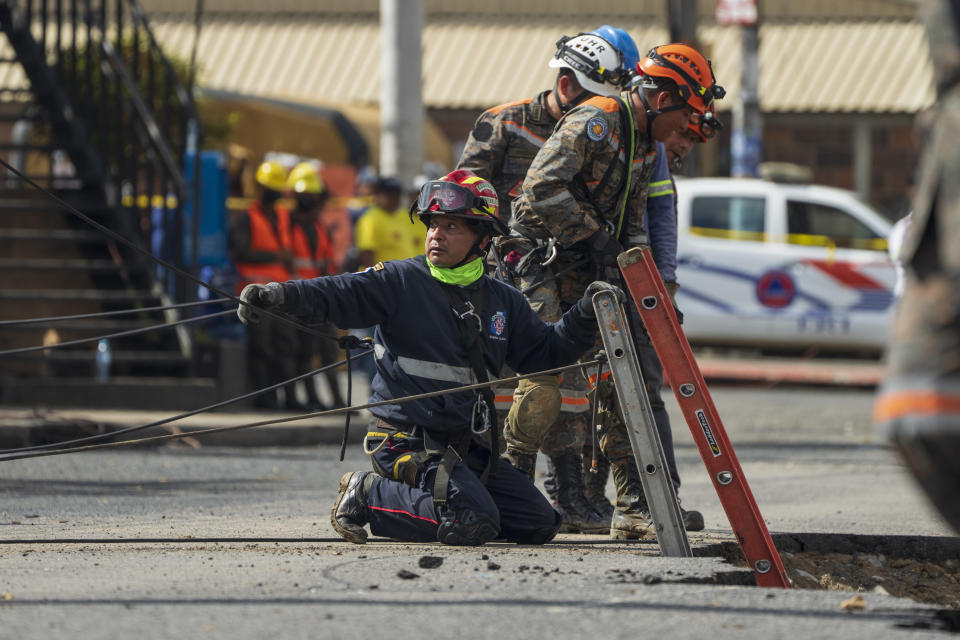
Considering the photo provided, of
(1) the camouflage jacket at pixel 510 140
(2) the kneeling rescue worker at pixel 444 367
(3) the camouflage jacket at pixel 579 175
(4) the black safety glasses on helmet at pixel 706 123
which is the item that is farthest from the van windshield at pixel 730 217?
(2) the kneeling rescue worker at pixel 444 367

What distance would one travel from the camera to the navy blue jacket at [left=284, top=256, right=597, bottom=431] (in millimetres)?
5816

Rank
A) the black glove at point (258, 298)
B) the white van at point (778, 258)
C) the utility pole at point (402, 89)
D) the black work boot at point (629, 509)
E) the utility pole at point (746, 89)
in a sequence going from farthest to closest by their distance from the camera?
1. the utility pole at point (746, 89)
2. the white van at point (778, 258)
3. the utility pole at point (402, 89)
4. the black work boot at point (629, 509)
5. the black glove at point (258, 298)

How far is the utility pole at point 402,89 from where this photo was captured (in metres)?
14.1

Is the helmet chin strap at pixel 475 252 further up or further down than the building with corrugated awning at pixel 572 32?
further down

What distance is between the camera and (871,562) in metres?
6.31

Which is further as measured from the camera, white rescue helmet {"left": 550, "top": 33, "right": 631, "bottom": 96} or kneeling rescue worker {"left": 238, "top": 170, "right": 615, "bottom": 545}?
white rescue helmet {"left": 550, "top": 33, "right": 631, "bottom": 96}

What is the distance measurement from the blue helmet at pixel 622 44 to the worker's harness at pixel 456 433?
1.52 m

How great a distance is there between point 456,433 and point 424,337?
0.38 meters

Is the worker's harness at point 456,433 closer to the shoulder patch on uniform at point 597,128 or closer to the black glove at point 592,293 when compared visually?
the black glove at point 592,293

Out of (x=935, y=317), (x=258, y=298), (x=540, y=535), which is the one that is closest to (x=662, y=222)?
(x=540, y=535)

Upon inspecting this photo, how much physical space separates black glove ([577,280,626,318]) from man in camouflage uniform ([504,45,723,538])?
0.69 metres

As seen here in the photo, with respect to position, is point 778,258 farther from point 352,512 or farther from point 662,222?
point 352,512

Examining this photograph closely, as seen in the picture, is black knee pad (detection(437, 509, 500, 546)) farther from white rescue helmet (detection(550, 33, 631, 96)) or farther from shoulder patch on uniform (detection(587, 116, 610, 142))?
white rescue helmet (detection(550, 33, 631, 96))

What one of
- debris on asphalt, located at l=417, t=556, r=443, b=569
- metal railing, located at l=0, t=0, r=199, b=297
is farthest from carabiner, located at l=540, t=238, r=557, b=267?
metal railing, located at l=0, t=0, r=199, b=297
